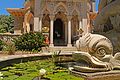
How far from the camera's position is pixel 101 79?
13.6 feet

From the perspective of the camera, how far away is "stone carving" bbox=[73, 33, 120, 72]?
4.45 m

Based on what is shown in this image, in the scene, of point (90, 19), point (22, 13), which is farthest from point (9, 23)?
point (90, 19)

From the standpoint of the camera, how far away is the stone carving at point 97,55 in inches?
175

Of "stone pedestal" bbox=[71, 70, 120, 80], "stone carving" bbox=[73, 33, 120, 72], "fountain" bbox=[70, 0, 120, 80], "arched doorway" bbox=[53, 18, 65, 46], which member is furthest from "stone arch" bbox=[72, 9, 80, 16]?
"stone pedestal" bbox=[71, 70, 120, 80]

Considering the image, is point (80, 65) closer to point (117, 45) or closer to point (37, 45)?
point (117, 45)

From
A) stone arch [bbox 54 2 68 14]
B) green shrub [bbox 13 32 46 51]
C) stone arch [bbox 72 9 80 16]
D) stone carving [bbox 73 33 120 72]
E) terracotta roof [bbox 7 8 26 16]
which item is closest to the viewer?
stone carving [bbox 73 33 120 72]

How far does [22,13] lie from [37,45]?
10.1 m

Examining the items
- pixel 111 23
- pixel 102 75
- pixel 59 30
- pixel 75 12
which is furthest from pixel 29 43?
pixel 102 75

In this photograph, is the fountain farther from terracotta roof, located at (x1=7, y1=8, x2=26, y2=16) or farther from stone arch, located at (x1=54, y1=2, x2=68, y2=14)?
terracotta roof, located at (x1=7, y1=8, x2=26, y2=16)

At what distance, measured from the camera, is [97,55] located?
459 cm

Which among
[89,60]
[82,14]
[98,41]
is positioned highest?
[82,14]

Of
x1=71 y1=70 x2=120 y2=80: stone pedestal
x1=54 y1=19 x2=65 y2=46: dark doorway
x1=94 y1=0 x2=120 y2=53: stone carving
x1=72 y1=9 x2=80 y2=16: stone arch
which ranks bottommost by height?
x1=71 y1=70 x2=120 y2=80: stone pedestal

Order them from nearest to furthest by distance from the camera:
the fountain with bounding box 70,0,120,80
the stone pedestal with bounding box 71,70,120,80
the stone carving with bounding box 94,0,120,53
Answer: the stone pedestal with bounding box 71,70,120,80
the fountain with bounding box 70,0,120,80
the stone carving with bounding box 94,0,120,53

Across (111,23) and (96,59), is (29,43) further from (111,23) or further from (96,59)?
(96,59)
